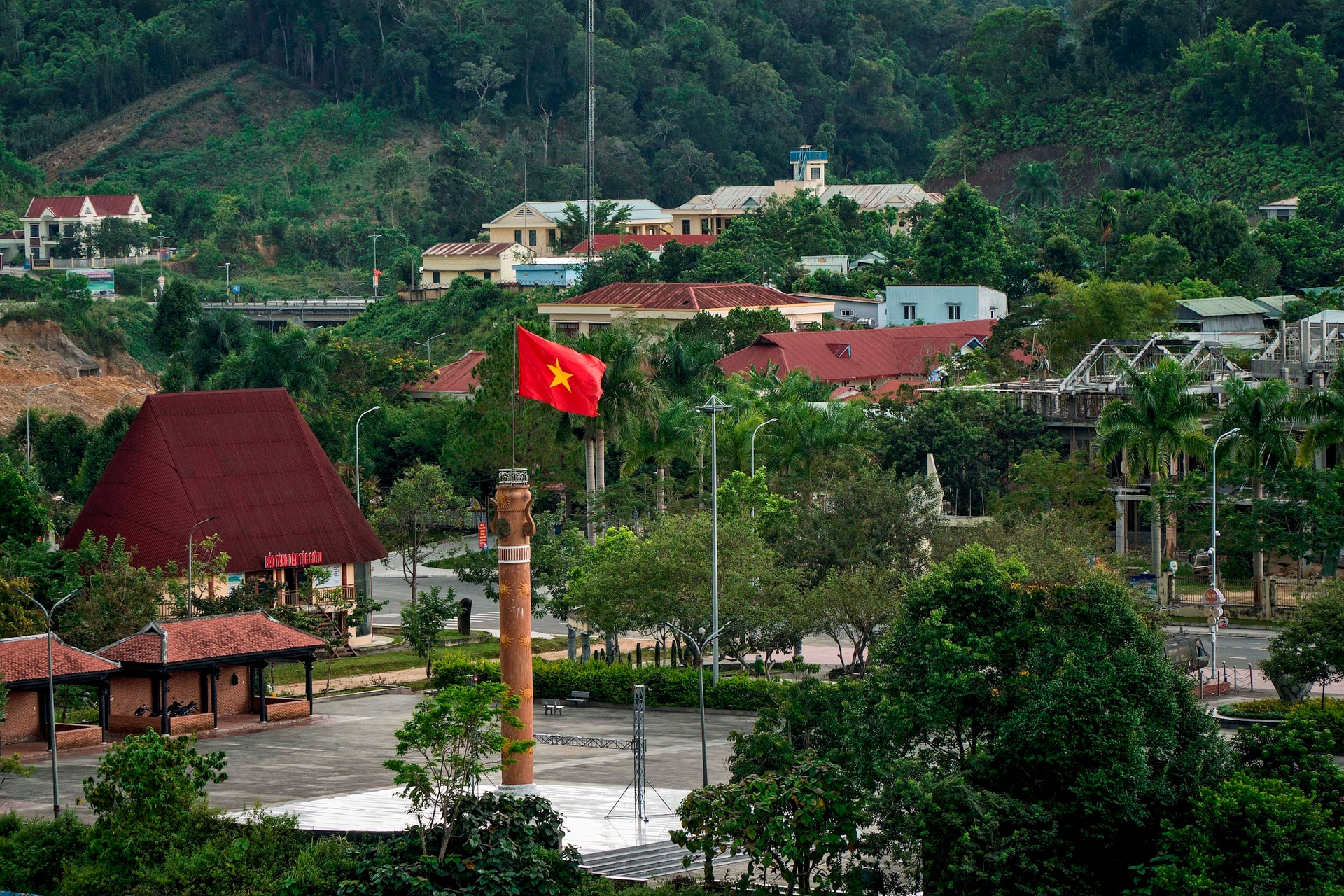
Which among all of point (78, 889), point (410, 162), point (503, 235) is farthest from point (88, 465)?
point (410, 162)

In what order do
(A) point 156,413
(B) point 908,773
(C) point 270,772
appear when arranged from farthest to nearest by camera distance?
(A) point 156,413 < (C) point 270,772 < (B) point 908,773

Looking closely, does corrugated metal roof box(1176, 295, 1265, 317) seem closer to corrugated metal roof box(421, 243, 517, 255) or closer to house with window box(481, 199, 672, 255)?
corrugated metal roof box(421, 243, 517, 255)

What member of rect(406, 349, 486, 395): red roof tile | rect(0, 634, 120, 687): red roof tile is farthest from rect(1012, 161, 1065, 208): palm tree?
rect(0, 634, 120, 687): red roof tile

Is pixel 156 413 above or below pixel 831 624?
above

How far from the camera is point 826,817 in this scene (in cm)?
3334

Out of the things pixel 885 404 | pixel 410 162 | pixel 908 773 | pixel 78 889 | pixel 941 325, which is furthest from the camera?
pixel 410 162

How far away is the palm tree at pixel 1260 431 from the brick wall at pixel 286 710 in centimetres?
3151

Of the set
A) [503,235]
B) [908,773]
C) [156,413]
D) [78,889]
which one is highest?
[503,235]

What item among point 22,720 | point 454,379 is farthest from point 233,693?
point 454,379

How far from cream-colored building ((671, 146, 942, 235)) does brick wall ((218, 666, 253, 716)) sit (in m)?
110

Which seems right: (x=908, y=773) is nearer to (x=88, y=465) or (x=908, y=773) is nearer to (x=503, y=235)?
(x=88, y=465)

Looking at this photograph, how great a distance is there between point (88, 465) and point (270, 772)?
44.9 metres

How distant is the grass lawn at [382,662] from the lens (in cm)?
5909

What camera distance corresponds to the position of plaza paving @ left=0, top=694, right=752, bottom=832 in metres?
42.8
